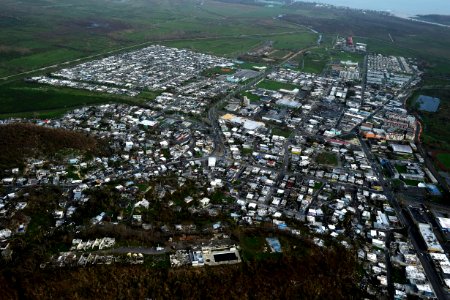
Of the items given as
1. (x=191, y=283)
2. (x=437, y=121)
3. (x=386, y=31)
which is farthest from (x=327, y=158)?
(x=386, y=31)

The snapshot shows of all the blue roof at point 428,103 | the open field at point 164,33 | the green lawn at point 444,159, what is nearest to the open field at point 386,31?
the open field at point 164,33

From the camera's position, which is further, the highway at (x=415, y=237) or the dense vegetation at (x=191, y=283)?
the highway at (x=415, y=237)

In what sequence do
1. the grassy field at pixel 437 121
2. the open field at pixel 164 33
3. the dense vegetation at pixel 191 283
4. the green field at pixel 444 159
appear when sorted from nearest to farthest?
the dense vegetation at pixel 191 283 → the green field at pixel 444 159 → the grassy field at pixel 437 121 → the open field at pixel 164 33

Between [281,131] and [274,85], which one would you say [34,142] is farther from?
[274,85]

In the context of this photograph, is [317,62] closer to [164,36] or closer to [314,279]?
[164,36]

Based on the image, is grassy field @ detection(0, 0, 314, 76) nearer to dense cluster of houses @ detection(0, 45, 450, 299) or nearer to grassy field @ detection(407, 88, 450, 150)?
dense cluster of houses @ detection(0, 45, 450, 299)

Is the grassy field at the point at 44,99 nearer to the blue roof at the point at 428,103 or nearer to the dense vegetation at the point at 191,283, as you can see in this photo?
the dense vegetation at the point at 191,283

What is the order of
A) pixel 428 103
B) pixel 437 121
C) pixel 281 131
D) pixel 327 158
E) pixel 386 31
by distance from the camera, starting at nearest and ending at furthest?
pixel 327 158
pixel 281 131
pixel 437 121
pixel 428 103
pixel 386 31

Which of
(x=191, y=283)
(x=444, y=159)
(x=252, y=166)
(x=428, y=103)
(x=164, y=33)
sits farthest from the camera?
(x=164, y=33)
